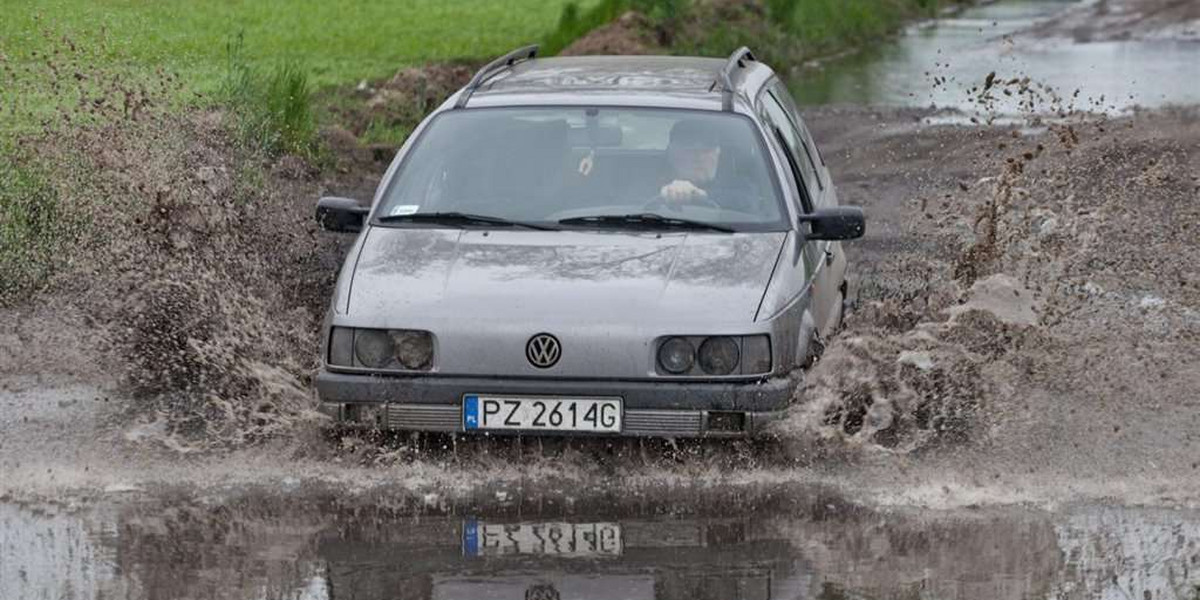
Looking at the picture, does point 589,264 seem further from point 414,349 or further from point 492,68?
point 492,68

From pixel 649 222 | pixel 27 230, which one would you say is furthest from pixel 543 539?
pixel 27 230

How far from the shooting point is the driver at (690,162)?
9.77 meters

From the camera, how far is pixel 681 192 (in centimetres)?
978

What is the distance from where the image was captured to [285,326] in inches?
449

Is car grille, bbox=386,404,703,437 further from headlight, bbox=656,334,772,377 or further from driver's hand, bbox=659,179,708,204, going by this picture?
driver's hand, bbox=659,179,708,204

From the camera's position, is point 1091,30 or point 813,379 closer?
point 813,379

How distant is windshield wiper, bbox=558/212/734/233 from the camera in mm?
9547

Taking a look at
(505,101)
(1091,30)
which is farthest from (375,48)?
(505,101)

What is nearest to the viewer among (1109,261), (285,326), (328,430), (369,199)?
(328,430)

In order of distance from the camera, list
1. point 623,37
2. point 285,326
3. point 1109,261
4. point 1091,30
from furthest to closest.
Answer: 1. point 1091,30
2. point 623,37
3. point 1109,261
4. point 285,326

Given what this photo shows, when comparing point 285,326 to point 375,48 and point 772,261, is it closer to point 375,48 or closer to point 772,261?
point 772,261

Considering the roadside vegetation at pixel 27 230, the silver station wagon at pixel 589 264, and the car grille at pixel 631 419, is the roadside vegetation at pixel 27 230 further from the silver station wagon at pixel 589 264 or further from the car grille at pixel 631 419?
the car grille at pixel 631 419

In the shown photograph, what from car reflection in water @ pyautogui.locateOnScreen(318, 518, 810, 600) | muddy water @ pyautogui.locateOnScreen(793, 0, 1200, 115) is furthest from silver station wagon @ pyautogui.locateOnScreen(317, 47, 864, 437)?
muddy water @ pyautogui.locateOnScreen(793, 0, 1200, 115)

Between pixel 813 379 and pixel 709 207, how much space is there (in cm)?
94
